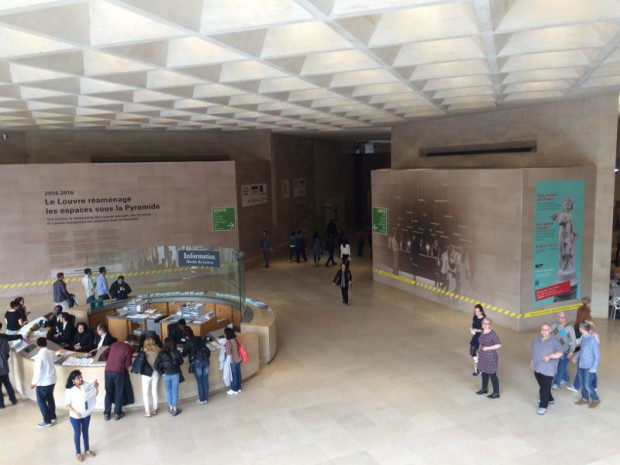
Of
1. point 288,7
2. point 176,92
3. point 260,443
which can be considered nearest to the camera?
point 288,7

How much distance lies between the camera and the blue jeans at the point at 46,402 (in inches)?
334

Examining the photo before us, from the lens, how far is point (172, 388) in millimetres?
8859

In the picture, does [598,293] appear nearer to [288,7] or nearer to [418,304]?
[418,304]


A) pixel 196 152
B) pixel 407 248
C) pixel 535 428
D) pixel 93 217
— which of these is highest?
pixel 196 152

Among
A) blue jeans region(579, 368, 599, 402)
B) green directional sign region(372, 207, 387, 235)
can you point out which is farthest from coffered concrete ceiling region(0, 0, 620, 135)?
blue jeans region(579, 368, 599, 402)

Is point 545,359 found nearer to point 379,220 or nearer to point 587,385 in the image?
point 587,385

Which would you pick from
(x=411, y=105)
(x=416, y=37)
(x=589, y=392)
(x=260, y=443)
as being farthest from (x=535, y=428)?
(x=411, y=105)

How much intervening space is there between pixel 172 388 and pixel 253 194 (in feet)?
45.5

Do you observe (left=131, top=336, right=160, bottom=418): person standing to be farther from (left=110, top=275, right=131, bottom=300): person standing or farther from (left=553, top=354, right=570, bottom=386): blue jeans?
(left=553, top=354, right=570, bottom=386): blue jeans

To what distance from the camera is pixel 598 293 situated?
45.7ft

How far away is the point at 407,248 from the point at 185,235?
8.42 metres

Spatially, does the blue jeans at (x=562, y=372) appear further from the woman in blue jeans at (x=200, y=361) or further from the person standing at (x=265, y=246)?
the person standing at (x=265, y=246)

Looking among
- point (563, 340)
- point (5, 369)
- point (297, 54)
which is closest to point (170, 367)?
point (5, 369)

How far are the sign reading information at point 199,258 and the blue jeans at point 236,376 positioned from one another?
4.64m
